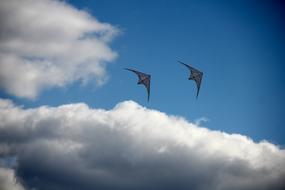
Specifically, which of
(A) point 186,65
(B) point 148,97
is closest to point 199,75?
(A) point 186,65

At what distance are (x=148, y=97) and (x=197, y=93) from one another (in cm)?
1063

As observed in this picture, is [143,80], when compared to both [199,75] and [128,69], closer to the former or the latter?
[128,69]

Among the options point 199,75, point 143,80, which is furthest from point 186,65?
point 143,80

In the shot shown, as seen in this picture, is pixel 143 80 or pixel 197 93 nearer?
pixel 197 93

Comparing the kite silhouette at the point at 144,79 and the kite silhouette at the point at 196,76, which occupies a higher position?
the kite silhouette at the point at 196,76

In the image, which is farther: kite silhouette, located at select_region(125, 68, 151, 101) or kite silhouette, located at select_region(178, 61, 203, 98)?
kite silhouette, located at select_region(125, 68, 151, 101)

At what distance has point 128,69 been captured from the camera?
246 ft

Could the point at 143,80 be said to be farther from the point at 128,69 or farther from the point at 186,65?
the point at 186,65

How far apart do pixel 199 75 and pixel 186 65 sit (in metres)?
3.88

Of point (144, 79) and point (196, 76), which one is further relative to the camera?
point (144, 79)

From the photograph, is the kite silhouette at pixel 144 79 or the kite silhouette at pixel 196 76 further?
the kite silhouette at pixel 144 79

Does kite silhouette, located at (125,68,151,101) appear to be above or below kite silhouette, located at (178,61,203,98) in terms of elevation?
below

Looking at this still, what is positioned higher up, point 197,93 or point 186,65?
point 186,65

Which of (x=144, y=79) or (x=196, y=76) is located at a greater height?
(x=196, y=76)
